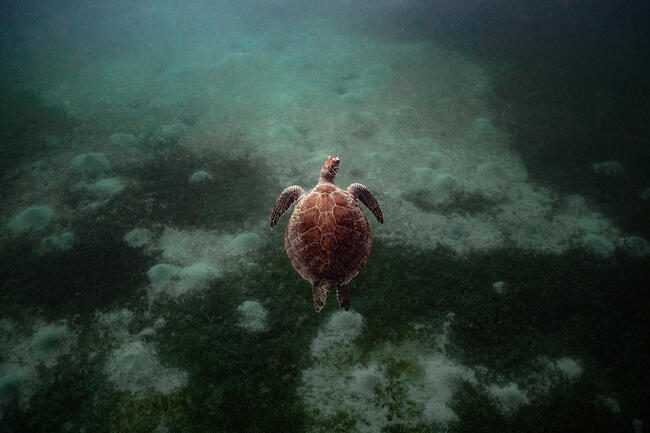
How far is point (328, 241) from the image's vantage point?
3510 mm

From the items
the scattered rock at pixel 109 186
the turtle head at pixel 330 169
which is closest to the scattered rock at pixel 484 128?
the turtle head at pixel 330 169

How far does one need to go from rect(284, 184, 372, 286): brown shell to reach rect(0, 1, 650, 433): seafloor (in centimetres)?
64

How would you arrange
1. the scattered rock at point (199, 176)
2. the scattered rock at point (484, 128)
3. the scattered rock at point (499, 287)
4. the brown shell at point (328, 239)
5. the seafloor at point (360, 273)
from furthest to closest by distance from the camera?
1. the scattered rock at point (484, 128)
2. the scattered rock at point (199, 176)
3. the scattered rock at point (499, 287)
4. the brown shell at point (328, 239)
5. the seafloor at point (360, 273)

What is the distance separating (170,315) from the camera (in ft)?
12.9

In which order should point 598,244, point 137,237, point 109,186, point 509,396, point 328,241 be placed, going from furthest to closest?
1. point 109,186
2. point 137,237
3. point 598,244
4. point 328,241
5. point 509,396

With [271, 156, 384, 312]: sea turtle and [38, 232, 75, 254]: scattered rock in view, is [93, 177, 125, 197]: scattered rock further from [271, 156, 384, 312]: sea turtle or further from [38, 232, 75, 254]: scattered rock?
[271, 156, 384, 312]: sea turtle

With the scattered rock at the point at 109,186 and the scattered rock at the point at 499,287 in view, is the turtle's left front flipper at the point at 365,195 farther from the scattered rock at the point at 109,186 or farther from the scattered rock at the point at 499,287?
the scattered rock at the point at 109,186

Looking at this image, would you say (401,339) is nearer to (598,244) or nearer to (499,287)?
(499,287)

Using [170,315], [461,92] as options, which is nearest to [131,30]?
[461,92]

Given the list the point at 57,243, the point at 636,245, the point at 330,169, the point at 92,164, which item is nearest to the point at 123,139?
the point at 92,164

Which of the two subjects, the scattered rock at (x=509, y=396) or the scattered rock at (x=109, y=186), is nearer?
the scattered rock at (x=509, y=396)

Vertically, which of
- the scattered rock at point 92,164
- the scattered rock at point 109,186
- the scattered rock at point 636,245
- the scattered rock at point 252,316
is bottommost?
the scattered rock at point 252,316

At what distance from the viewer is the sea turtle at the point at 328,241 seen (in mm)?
3533

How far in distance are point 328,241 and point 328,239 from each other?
2 centimetres
